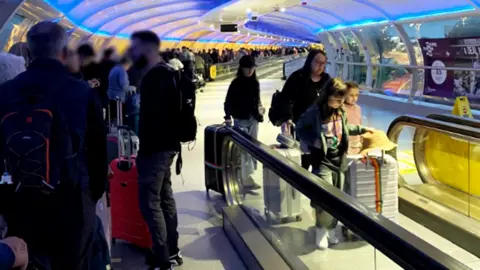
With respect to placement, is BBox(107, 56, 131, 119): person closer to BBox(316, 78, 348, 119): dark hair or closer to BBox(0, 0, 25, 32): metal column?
BBox(316, 78, 348, 119): dark hair

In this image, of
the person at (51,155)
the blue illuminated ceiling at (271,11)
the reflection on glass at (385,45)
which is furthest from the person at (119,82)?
the reflection on glass at (385,45)

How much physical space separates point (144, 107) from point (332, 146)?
57.9 inches

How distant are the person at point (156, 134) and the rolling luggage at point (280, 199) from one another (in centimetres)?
76

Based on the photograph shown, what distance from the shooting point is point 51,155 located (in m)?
2.14

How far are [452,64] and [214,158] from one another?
879cm

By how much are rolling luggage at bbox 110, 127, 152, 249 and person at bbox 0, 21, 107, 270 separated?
1.63 metres

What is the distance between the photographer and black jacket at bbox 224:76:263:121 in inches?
234

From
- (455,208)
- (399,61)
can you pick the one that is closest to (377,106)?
(399,61)

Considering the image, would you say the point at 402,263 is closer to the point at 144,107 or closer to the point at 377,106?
the point at 144,107

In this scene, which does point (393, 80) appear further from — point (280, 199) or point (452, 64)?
point (280, 199)

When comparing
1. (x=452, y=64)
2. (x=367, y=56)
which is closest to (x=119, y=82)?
(x=452, y=64)

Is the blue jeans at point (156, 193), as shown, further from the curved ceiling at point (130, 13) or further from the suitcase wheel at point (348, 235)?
the curved ceiling at point (130, 13)

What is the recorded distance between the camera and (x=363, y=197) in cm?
427

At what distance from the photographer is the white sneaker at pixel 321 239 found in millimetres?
3085
